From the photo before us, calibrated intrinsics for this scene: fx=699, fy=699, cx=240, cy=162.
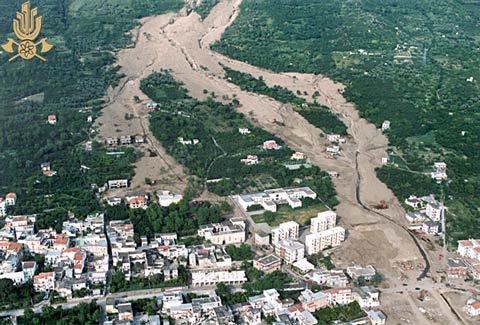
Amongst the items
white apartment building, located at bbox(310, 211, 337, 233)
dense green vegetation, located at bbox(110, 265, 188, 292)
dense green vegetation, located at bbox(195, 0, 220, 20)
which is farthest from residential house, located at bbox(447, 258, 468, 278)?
dense green vegetation, located at bbox(195, 0, 220, 20)

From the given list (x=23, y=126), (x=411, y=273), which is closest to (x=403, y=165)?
(x=411, y=273)

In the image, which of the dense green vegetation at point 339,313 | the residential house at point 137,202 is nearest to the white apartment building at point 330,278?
the dense green vegetation at point 339,313

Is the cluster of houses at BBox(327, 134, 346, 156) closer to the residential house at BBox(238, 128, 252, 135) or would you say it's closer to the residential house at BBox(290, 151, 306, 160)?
the residential house at BBox(290, 151, 306, 160)

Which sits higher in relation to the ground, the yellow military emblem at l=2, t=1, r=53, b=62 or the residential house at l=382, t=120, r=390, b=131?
the yellow military emblem at l=2, t=1, r=53, b=62

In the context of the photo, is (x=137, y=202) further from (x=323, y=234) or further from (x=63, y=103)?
(x=63, y=103)

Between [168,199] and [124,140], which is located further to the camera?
[124,140]

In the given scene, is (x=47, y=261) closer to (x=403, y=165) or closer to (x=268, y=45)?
(x=403, y=165)

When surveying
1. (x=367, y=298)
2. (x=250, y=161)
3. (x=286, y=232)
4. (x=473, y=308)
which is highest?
(x=250, y=161)

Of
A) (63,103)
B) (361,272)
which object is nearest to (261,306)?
(361,272)
